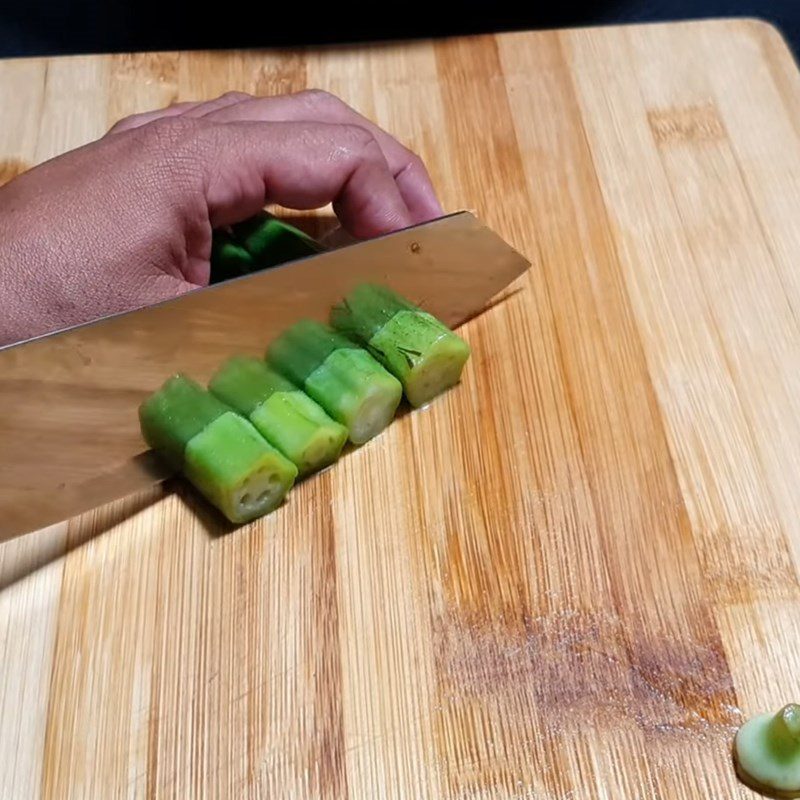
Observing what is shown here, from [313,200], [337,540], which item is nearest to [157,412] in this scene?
[337,540]

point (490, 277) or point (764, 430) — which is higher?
point (490, 277)

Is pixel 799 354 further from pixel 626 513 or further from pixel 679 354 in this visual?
pixel 626 513

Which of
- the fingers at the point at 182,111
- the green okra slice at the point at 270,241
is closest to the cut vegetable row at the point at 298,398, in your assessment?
the green okra slice at the point at 270,241

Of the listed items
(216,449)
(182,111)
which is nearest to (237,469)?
(216,449)

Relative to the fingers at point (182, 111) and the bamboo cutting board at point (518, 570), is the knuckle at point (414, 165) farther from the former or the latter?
the fingers at point (182, 111)

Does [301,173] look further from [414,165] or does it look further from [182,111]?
[182,111]

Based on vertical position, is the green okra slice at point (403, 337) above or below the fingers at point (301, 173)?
below

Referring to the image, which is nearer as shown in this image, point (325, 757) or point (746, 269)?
point (325, 757)
